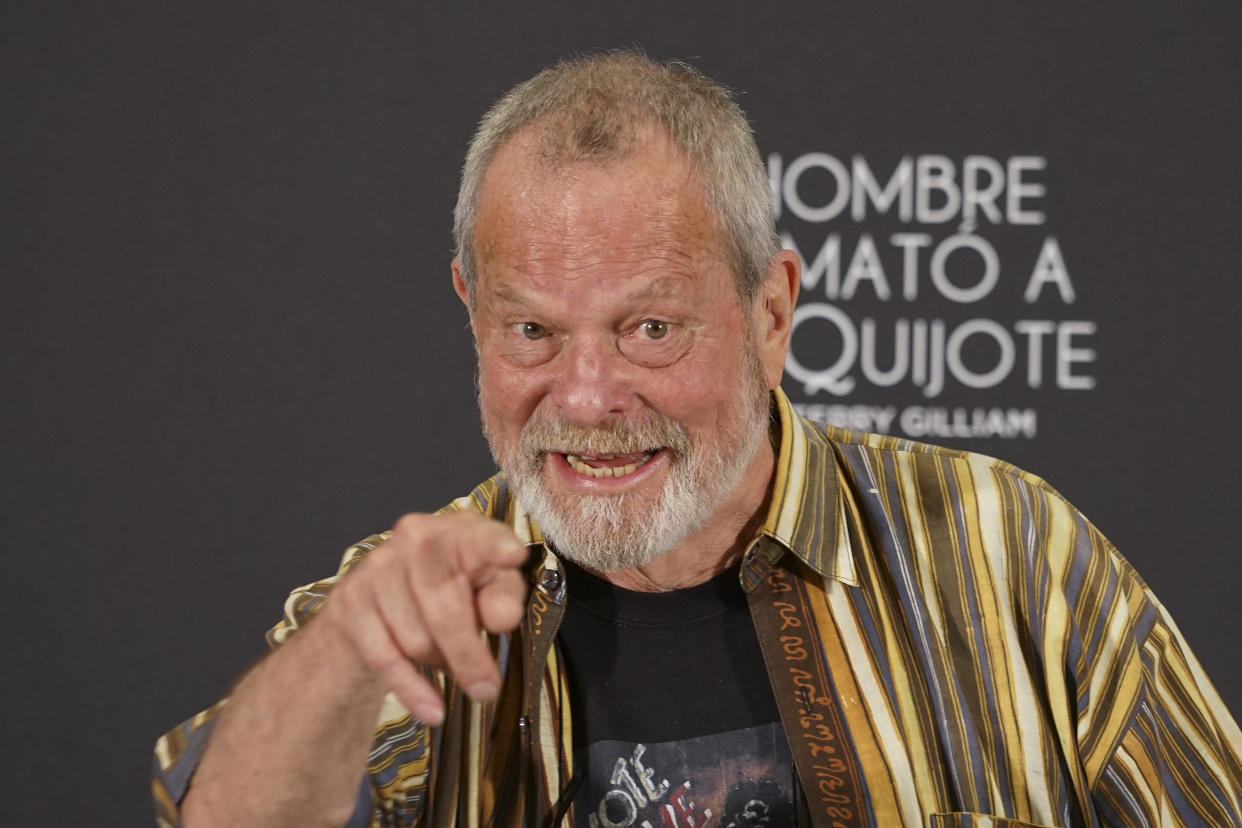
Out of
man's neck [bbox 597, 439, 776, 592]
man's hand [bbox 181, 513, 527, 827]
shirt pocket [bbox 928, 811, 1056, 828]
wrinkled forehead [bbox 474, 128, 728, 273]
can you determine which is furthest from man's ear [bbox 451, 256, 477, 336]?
shirt pocket [bbox 928, 811, 1056, 828]

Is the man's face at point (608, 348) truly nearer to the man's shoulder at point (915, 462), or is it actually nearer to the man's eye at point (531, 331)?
the man's eye at point (531, 331)

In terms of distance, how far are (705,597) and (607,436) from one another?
24cm

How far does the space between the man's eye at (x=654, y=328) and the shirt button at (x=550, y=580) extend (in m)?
0.30

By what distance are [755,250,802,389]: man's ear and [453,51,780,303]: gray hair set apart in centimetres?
3

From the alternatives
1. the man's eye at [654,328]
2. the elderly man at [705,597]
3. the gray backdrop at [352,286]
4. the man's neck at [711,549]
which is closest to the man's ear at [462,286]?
the elderly man at [705,597]

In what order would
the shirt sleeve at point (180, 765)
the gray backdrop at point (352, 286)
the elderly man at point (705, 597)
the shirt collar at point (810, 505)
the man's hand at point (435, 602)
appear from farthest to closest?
1. the gray backdrop at point (352, 286)
2. the shirt collar at point (810, 505)
3. the elderly man at point (705, 597)
4. the shirt sleeve at point (180, 765)
5. the man's hand at point (435, 602)

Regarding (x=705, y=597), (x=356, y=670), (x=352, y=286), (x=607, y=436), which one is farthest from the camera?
(x=352, y=286)

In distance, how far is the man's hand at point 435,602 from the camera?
2.79 ft

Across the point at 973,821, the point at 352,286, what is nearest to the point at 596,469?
the point at 973,821

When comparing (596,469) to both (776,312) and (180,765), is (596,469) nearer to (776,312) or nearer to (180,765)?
(776,312)

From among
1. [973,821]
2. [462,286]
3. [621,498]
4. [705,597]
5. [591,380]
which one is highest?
[462,286]

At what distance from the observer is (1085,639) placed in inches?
51.8

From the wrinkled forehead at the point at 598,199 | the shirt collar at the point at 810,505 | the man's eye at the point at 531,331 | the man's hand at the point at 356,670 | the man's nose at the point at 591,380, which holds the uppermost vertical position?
the wrinkled forehead at the point at 598,199

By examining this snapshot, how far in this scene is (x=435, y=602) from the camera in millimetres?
873
